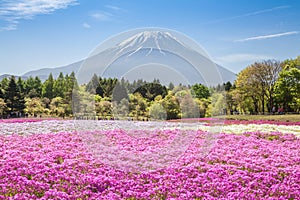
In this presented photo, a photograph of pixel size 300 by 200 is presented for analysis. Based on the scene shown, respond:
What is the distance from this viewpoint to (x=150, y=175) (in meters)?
8.73

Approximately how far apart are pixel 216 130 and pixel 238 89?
42.0 metres

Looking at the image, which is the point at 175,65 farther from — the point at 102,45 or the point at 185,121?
the point at 185,121

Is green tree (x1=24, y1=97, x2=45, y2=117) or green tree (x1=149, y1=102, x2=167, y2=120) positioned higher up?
green tree (x1=24, y1=97, x2=45, y2=117)

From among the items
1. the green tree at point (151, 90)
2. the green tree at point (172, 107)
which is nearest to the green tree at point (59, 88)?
the green tree at point (172, 107)

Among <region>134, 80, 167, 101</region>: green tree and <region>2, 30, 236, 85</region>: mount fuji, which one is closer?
<region>2, 30, 236, 85</region>: mount fuji

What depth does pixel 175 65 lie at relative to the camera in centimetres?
Answer: 1067

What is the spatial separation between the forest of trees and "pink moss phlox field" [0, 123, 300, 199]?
5.65ft

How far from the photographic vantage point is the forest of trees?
11673mm

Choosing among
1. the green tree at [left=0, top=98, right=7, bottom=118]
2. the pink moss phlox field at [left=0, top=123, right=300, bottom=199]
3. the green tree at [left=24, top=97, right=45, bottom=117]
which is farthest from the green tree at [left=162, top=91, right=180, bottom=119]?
the green tree at [left=24, top=97, right=45, bottom=117]

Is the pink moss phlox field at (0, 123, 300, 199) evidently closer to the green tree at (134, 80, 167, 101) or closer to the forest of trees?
the forest of trees

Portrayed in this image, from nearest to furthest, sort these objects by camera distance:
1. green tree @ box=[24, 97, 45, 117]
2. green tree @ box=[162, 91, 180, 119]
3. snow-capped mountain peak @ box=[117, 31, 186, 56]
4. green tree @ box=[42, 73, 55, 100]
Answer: snow-capped mountain peak @ box=[117, 31, 186, 56] → green tree @ box=[162, 91, 180, 119] → green tree @ box=[24, 97, 45, 117] → green tree @ box=[42, 73, 55, 100]

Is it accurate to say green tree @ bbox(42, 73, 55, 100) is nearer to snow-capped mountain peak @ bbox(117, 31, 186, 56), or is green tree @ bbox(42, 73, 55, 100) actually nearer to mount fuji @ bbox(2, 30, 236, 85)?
mount fuji @ bbox(2, 30, 236, 85)

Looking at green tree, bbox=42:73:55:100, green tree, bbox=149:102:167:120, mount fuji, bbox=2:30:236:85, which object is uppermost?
green tree, bbox=42:73:55:100

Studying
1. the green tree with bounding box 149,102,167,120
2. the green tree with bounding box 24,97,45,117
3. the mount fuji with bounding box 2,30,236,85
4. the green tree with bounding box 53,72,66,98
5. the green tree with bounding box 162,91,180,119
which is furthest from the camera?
the green tree with bounding box 53,72,66,98
